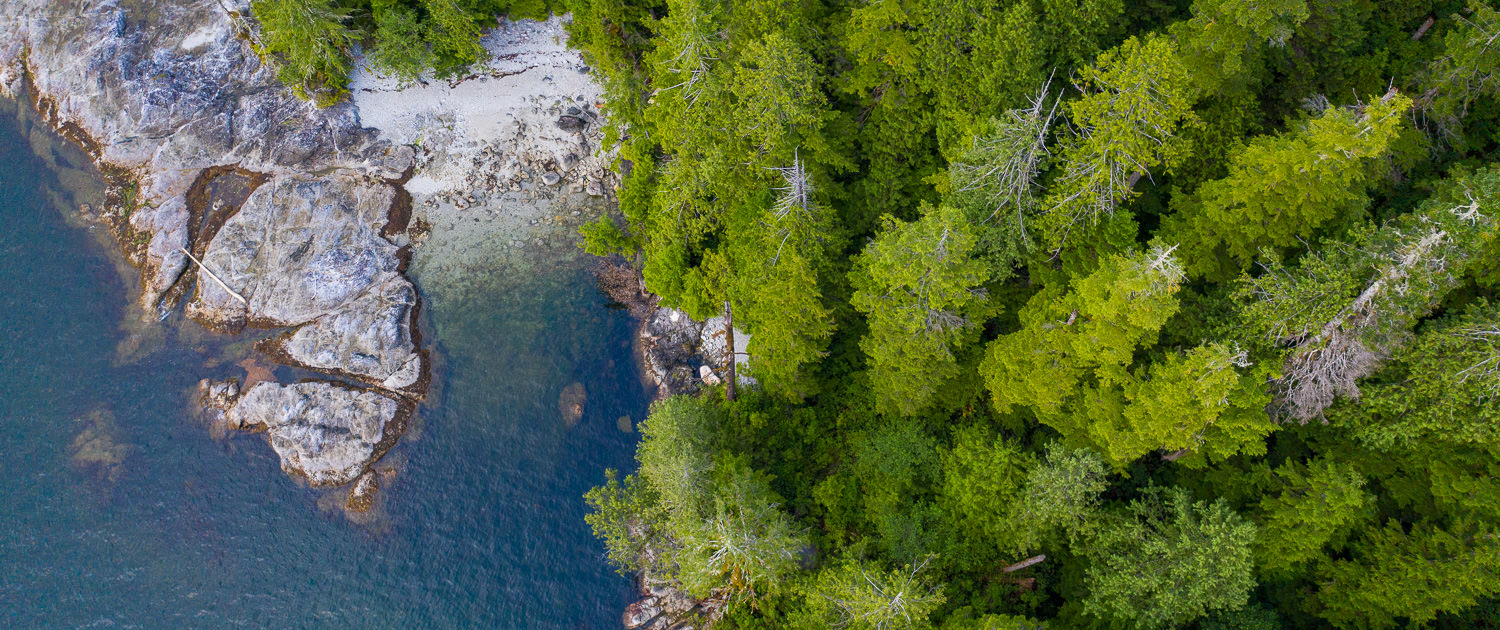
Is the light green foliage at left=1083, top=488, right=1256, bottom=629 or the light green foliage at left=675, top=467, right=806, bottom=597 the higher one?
the light green foliage at left=1083, top=488, right=1256, bottom=629

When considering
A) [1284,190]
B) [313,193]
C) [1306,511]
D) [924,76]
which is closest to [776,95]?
[924,76]

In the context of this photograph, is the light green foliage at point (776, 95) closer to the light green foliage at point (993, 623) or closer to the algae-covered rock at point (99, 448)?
the light green foliage at point (993, 623)

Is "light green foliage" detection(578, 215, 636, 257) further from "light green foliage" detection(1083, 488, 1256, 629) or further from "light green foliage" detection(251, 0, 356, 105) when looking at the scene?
"light green foliage" detection(1083, 488, 1256, 629)

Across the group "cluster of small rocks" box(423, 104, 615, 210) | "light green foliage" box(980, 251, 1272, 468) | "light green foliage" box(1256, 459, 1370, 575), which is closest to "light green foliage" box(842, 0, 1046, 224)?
"light green foliage" box(980, 251, 1272, 468)

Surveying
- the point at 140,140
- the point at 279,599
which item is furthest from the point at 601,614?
the point at 140,140

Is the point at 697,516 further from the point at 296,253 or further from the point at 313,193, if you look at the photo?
the point at 313,193

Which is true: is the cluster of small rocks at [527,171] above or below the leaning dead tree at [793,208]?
below

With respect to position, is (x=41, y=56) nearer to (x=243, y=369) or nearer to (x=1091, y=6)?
(x=243, y=369)

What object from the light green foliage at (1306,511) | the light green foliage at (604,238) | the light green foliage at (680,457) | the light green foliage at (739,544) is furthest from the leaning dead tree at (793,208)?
the light green foliage at (1306,511)
